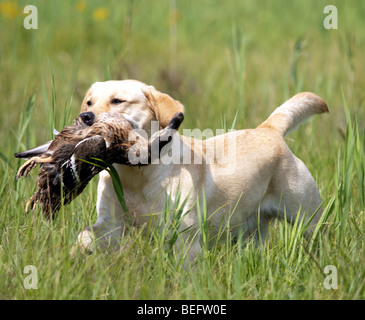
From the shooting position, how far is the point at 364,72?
7188 millimetres

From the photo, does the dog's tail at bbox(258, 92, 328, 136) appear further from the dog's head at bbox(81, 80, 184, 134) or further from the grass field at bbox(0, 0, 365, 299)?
the dog's head at bbox(81, 80, 184, 134)

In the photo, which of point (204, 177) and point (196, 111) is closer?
point (204, 177)

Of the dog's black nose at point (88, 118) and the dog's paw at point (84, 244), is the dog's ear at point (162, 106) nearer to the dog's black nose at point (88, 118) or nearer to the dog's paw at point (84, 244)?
the dog's black nose at point (88, 118)

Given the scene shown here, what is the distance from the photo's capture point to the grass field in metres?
2.67

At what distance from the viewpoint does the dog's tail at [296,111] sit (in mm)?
3914

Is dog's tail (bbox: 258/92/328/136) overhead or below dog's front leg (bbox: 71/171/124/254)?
overhead

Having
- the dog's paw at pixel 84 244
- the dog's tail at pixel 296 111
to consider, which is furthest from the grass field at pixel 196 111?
the dog's tail at pixel 296 111

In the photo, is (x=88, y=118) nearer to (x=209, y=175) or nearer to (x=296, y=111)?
(x=209, y=175)

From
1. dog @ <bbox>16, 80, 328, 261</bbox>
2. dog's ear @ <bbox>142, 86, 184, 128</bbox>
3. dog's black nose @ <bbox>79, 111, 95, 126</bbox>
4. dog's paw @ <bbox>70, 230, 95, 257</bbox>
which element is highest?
dog's ear @ <bbox>142, 86, 184, 128</bbox>

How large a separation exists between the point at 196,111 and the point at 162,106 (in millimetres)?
2271

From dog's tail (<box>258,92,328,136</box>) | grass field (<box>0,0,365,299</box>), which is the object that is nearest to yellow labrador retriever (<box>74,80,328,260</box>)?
dog's tail (<box>258,92,328,136</box>)

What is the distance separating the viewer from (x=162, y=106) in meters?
3.36

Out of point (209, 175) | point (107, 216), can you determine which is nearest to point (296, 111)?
point (209, 175)
